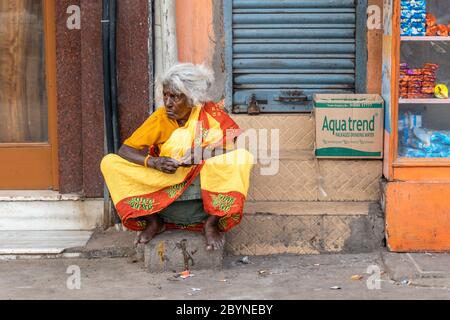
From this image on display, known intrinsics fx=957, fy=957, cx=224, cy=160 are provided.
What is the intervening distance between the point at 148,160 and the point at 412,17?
1.91m

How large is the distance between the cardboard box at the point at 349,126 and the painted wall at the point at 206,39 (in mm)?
334

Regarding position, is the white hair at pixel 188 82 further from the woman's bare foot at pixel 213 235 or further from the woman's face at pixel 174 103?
the woman's bare foot at pixel 213 235

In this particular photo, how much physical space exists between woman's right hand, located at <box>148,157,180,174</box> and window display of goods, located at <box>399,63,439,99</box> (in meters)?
1.59

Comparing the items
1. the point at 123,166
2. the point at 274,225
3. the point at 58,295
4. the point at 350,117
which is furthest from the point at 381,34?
the point at 58,295

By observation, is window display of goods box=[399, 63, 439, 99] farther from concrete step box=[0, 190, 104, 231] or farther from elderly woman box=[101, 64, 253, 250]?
concrete step box=[0, 190, 104, 231]

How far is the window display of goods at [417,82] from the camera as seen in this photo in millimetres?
6148

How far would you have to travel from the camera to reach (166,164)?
5582mm

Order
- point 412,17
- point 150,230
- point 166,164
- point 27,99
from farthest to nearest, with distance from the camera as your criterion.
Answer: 1. point 27,99
2. point 412,17
3. point 150,230
4. point 166,164

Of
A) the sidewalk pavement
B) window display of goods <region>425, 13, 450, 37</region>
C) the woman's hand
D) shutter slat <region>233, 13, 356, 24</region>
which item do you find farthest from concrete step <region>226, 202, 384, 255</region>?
shutter slat <region>233, 13, 356, 24</region>

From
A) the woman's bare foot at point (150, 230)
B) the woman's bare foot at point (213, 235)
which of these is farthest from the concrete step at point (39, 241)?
the woman's bare foot at point (213, 235)

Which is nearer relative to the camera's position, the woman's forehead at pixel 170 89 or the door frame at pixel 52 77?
the woman's forehead at pixel 170 89

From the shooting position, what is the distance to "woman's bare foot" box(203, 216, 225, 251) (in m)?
5.66

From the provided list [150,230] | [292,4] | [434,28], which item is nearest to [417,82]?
[434,28]

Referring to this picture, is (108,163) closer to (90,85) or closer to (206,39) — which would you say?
(90,85)
